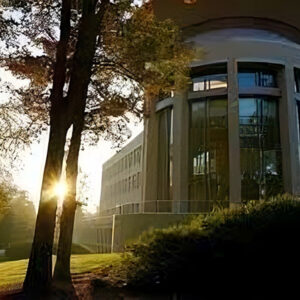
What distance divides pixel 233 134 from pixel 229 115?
39.6 inches

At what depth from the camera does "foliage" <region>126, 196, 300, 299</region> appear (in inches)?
195

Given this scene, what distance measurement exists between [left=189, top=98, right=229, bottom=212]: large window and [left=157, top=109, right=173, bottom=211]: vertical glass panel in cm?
131

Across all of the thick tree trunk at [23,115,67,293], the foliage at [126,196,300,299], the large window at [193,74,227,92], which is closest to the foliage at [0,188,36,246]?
the large window at [193,74,227,92]

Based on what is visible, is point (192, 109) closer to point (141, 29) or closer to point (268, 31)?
point (268, 31)

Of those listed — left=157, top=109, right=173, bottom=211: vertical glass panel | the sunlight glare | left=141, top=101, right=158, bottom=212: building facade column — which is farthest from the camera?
left=141, top=101, right=158, bottom=212: building facade column

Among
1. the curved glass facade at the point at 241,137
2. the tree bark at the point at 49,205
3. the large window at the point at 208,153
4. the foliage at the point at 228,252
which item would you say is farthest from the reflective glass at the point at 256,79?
the foliage at the point at 228,252

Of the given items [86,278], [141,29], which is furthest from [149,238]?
[141,29]

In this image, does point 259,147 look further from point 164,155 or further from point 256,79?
point 164,155

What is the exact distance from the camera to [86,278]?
7.76 m

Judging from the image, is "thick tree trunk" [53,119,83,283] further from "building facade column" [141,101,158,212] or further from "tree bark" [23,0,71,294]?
"building facade column" [141,101,158,212]

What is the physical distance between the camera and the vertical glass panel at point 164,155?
830 inches

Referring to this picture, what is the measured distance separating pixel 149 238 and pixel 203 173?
1288cm

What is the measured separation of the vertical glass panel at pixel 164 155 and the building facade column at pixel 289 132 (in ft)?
18.8

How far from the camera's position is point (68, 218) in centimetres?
798
